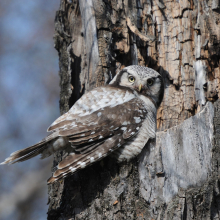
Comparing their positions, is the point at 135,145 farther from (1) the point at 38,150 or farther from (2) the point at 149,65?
(2) the point at 149,65

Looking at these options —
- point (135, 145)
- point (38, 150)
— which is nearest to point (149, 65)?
point (135, 145)

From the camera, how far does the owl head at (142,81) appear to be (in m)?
3.39

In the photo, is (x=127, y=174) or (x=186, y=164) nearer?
(x=186, y=164)

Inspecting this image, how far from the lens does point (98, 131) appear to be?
2641 millimetres

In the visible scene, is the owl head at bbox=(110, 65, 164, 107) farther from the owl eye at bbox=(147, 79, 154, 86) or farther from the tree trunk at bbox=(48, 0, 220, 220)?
the tree trunk at bbox=(48, 0, 220, 220)

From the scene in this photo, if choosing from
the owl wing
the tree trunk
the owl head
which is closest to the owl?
the owl wing

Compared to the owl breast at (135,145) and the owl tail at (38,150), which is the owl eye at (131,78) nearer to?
the owl breast at (135,145)

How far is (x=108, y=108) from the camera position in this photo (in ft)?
9.32

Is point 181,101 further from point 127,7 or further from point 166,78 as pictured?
point 127,7

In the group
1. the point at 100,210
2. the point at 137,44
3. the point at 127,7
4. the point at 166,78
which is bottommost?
the point at 100,210

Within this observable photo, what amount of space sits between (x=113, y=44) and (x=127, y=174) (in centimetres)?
173

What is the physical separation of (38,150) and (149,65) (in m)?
2.00

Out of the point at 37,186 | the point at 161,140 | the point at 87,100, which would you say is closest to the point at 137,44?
the point at 87,100

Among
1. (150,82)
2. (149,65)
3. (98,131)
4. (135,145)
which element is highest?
(149,65)
